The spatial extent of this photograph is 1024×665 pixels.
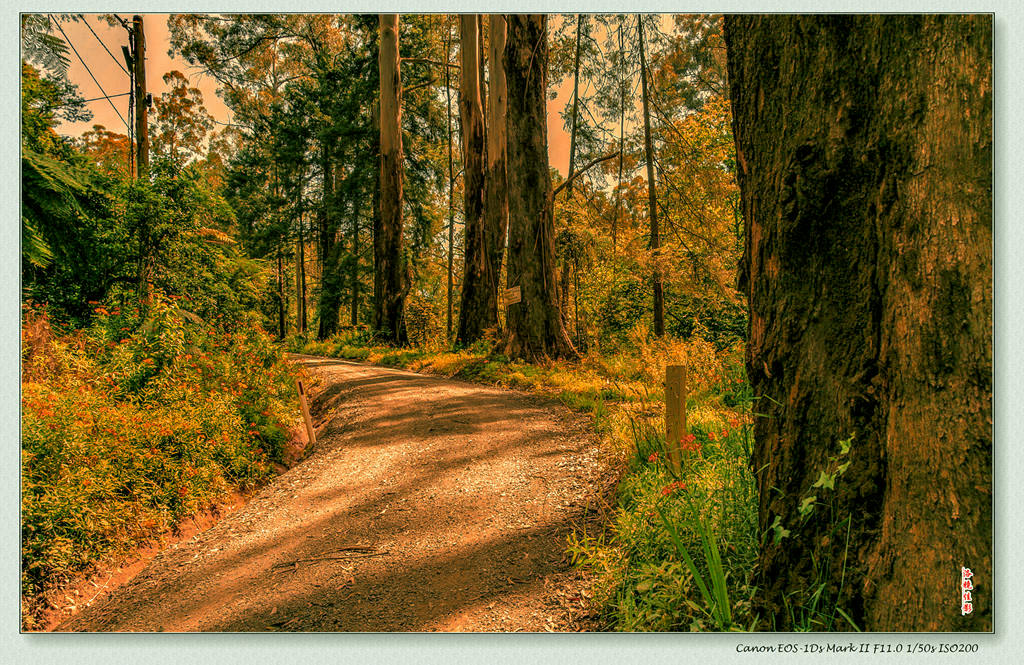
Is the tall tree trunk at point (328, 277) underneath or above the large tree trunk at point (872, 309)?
above

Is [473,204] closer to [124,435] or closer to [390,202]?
[390,202]

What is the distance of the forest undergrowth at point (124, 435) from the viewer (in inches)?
107

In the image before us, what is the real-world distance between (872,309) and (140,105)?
532 cm

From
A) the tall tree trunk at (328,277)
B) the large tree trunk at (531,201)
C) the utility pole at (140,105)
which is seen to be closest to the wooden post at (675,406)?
the utility pole at (140,105)

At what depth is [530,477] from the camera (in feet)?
11.9

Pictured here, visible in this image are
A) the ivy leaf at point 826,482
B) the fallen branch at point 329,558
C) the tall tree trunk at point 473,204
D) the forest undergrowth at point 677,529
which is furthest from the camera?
the tall tree trunk at point 473,204

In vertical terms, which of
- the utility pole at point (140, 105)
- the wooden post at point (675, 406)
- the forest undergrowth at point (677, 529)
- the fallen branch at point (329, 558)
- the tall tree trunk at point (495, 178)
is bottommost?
the fallen branch at point (329, 558)

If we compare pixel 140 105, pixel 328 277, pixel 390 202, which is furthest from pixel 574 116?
pixel 328 277

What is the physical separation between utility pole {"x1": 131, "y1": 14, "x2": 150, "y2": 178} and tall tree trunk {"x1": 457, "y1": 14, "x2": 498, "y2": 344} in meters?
7.26

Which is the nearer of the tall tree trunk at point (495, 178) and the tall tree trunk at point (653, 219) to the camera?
the tall tree trunk at point (653, 219)

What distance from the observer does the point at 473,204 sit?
12.7 meters

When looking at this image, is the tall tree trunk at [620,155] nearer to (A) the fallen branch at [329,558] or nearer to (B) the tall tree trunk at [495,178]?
(B) the tall tree trunk at [495,178]

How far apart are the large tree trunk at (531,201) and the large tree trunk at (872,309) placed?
22.6 feet

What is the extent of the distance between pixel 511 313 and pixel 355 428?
423 centimetres
